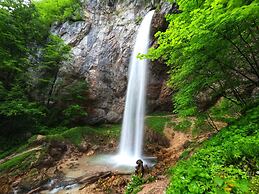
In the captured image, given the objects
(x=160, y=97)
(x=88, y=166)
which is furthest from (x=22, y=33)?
(x=160, y=97)

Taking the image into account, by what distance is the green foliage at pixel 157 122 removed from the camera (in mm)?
14441

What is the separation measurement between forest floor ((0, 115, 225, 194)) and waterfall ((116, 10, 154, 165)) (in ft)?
2.50

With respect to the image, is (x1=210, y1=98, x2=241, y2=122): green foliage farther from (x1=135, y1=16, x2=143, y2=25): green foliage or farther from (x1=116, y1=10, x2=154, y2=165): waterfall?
(x1=135, y1=16, x2=143, y2=25): green foliage

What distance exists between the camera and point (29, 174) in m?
9.30

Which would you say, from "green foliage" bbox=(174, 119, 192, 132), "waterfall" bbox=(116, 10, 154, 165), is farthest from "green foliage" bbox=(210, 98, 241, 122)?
"waterfall" bbox=(116, 10, 154, 165)

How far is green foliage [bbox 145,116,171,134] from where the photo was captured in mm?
14441

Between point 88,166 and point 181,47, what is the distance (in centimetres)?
793

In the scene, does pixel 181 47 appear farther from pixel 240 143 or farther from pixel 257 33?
pixel 240 143

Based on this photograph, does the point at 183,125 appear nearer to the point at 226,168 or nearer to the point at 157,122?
the point at 157,122

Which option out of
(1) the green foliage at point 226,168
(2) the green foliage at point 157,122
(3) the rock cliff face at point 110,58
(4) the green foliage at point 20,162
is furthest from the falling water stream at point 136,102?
(1) the green foliage at point 226,168

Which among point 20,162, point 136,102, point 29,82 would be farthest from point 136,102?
point 20,162

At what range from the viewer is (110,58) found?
18766 millimetres

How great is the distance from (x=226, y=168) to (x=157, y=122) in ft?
39.9

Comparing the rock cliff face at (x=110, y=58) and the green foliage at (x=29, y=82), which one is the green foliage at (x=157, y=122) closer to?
the rock cliff face at (x=110, y=58)
